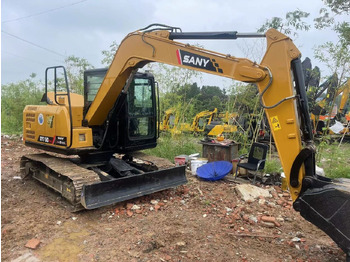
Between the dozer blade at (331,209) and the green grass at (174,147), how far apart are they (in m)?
5.16

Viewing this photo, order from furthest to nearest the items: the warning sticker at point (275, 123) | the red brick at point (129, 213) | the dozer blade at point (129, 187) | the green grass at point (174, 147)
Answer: the green grass at point (174, 147) < the red brick at point (129, 213) < the dozer blade at point (129, 187) < the warning sticker at point (275, 123)

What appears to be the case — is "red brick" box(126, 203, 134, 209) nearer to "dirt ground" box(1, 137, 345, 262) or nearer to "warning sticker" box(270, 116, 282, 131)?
"dirt ground" box(1, 137, 345, 262)

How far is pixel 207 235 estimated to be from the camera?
11.9ft

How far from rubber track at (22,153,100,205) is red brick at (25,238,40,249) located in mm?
→ 810

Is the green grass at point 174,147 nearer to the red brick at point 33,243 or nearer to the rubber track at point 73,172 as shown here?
the rubber track at point 73,172

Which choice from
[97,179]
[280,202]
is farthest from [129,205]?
[280,202]

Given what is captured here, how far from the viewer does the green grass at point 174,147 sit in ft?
26.0

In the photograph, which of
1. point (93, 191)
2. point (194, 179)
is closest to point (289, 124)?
point (93, 191)

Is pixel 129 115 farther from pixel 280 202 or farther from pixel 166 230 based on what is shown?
pixel 280 202

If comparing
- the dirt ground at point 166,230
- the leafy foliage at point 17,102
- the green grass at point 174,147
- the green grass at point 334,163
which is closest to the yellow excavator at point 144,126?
the dirt ground at point 166,230

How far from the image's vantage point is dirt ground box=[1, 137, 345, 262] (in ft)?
10.5

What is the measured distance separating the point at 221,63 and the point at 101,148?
3.00 m

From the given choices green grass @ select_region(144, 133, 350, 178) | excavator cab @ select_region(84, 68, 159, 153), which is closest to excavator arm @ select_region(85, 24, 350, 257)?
excavator cab @ select_region(84, 68, 159, 153)

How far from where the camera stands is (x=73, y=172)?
14.9 feet
